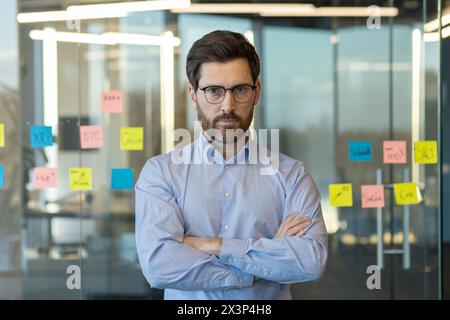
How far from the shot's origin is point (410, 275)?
4473mm

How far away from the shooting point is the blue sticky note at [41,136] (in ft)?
13.8

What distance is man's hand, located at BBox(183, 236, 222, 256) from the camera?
170 centimetres

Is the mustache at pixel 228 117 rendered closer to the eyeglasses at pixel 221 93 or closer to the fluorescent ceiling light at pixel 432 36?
the eyeglasses at pixel 221 93

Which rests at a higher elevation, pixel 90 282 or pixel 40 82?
pixel 40 82

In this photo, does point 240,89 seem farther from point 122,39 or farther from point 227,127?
point 122,39

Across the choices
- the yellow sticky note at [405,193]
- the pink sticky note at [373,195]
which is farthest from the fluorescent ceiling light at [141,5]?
the yellow sticky note at [405,193]

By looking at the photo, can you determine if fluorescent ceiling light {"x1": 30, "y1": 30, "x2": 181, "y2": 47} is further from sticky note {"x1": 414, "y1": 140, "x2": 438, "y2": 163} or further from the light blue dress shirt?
the light blue dress shirt

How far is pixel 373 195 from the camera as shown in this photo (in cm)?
439

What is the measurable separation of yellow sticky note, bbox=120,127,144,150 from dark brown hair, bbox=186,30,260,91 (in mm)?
2606

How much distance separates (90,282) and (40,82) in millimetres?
1398

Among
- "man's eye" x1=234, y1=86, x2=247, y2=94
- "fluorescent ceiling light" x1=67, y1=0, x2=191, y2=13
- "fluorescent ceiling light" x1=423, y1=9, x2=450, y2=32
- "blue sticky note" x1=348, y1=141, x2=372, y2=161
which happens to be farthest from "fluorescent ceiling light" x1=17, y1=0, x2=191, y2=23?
"man's eye" x1=234, y1=86, x2=247, y2=94
